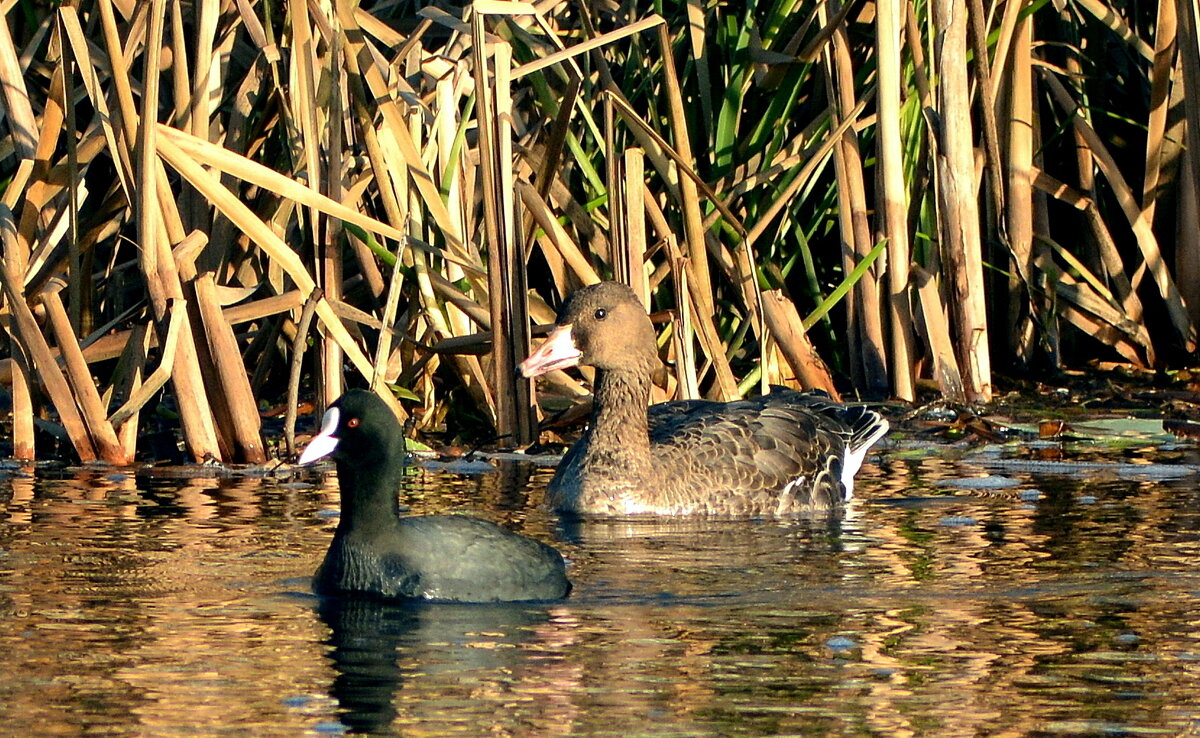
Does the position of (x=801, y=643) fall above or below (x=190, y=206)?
below

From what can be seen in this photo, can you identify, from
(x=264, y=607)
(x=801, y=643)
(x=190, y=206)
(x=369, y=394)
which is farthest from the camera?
(x=190, y=206)

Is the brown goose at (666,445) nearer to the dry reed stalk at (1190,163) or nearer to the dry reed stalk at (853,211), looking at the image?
the dry reed stalk at (853,211)

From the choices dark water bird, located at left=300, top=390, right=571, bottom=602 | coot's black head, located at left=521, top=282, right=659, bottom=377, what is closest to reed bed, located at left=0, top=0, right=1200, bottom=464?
coot's black head, located at left=521, top=282, right=659, bottom=377

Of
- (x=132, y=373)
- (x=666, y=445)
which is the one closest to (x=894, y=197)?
(x=666, y=445)

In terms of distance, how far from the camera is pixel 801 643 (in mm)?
5719

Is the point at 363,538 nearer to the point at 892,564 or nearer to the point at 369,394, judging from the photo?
the point at 369,394

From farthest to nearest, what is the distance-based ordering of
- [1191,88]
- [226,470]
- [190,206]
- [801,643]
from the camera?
[1191,88] → [190,206] → [226,470] → [801,643]

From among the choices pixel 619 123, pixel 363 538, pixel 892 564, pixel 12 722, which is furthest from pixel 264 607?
pixel 619 123

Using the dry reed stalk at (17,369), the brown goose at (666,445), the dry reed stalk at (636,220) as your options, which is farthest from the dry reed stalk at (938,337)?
the dry reed stalk at (17,369)

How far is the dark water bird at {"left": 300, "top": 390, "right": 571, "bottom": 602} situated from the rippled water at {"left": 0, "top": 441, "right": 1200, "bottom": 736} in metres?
0.12

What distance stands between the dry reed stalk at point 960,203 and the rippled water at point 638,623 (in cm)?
157

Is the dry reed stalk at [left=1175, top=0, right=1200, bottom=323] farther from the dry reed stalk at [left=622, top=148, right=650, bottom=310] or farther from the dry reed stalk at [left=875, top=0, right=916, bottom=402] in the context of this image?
the dry reed stalk at [left=622, top=148, right=650, bottom=310]

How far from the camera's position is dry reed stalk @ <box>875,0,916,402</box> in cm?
961

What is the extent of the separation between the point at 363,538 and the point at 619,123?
4.27m
